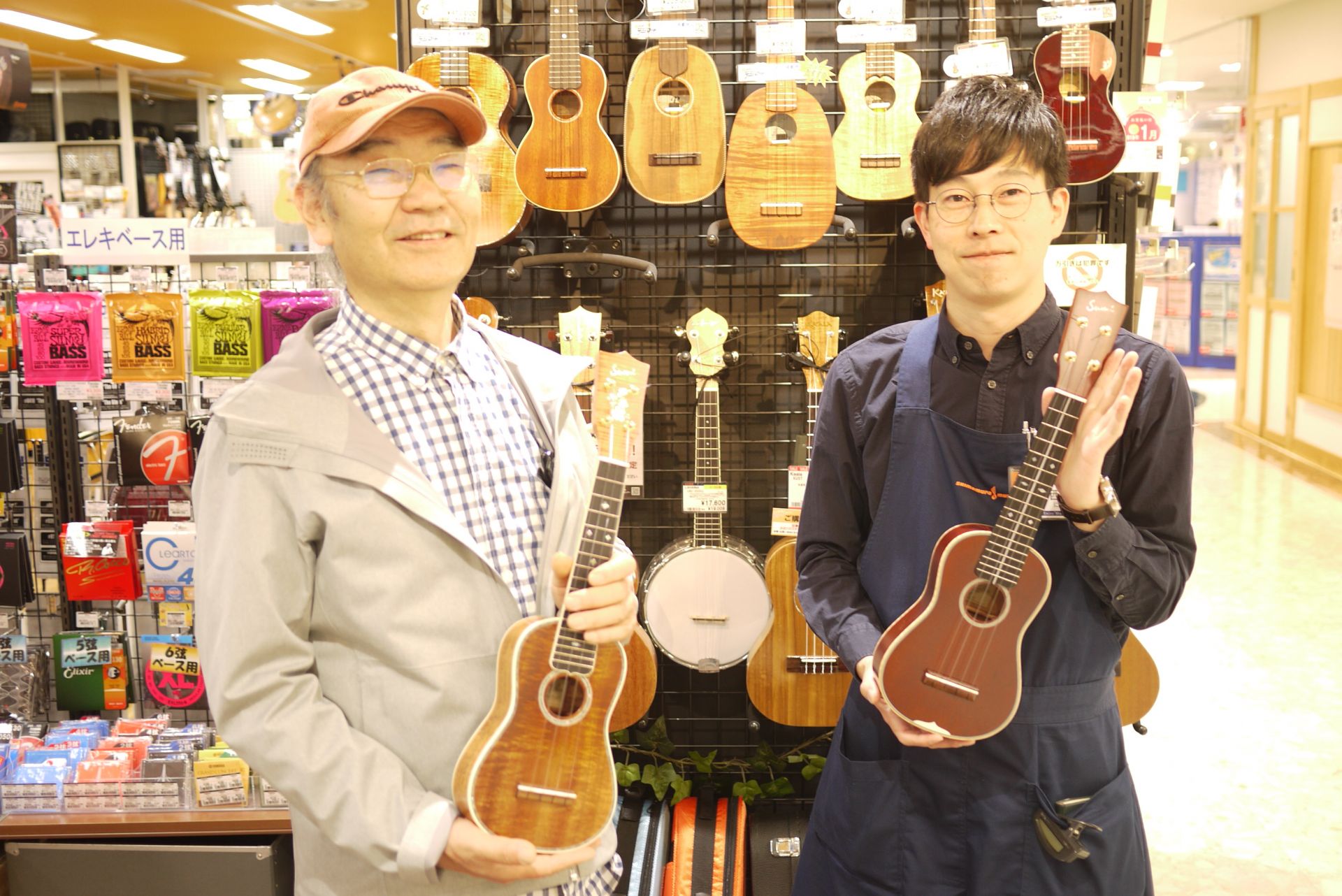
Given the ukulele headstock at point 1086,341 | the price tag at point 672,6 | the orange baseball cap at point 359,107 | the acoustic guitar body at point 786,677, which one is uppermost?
the price tag at point 672,6

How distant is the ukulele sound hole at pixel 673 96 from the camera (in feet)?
9.91

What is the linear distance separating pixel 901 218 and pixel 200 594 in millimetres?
2411

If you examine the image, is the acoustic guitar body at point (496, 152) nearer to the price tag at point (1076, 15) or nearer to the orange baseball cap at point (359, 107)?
the price tag at point (1076, 15)

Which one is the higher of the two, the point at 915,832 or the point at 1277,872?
the point at 915,832

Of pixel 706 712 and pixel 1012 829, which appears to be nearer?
pixel 1012 829

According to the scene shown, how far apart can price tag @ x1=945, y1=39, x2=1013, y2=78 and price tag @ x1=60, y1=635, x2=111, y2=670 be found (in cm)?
274

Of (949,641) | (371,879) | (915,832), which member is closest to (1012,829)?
(915,832)

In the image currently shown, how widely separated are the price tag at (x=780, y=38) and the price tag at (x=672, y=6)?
0.18 metres

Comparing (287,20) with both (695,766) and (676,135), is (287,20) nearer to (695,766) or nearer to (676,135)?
(676,135)

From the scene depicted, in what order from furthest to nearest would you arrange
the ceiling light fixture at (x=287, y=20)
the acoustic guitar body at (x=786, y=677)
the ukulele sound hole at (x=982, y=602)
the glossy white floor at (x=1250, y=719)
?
the ceiling light fixture at (x=287, y=20), the glossy white floor at (x=1250, y=719), the acoustic guitar body at (x=786, y=677), the ukulele sound hole at (x=982, y=602)

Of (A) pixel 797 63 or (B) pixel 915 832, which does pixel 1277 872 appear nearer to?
(B) pixel 915 832

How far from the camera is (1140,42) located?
310cm

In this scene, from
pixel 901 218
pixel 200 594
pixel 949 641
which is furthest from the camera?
pixel 901 218

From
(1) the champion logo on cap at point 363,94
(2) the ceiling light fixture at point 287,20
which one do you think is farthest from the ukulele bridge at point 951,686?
(2) the ceiling light fixture at point 287,20
